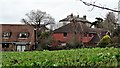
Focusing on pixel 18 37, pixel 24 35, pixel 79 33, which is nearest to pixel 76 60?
pixel 79 33

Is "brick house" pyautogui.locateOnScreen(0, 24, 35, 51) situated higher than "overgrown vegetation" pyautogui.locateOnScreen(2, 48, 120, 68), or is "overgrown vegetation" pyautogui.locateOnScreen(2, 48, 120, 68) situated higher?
"overgrown vegetation" pyautogui.locateOnScreen(2, 48, 120, 68)

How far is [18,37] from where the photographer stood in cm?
7400

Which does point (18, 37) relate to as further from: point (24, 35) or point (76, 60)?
point (76, 60)

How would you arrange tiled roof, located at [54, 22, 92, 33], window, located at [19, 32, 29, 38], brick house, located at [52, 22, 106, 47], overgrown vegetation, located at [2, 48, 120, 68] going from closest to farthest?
1. overgrown vegetation, located at [2, 48, 120, 68]
2. window, located at [19, 32, 29, 38]
3. tiled roof, located at [54, 22, 92, 33]
4. brick house, located at [52, 22, 106, 47]

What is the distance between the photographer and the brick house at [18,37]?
233 feet

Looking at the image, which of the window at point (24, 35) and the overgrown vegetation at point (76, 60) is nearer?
the overgrown vegetation at point (76, 60)

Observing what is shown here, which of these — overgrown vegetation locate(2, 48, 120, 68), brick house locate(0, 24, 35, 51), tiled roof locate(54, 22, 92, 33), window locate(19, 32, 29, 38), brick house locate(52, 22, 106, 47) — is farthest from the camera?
brick house locate(52, 22, 106, 47)

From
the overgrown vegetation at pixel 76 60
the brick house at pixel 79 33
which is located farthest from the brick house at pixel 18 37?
the overgrown vegetation at pixel 76 60

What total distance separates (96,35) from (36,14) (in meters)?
19.2

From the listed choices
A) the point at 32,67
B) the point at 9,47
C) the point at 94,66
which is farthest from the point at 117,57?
the point at 9,47

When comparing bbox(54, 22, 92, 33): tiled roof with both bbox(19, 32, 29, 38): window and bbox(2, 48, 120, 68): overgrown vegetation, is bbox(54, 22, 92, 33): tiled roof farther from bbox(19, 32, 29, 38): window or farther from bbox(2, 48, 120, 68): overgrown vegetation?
bbox(2, 48, 120, 68): overgrown vegetation

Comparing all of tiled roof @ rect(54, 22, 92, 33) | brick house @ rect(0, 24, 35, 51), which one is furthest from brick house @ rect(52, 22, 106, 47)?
brick house @ rect(0, 24, 35, 51)

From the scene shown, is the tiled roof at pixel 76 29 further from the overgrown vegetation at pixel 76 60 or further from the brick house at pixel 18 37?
the overgrown vegetation at pixel 76 60

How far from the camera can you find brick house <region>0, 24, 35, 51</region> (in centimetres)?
7094
